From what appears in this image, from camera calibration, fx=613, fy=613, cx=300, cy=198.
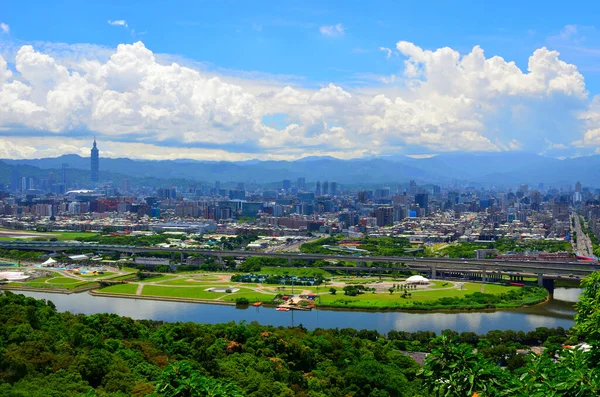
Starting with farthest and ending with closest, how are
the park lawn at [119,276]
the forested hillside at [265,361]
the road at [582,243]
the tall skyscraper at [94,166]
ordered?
the tall skyscraper at [94,166]
the road at [582,243]
the park lawn at [119,276]
the forested hillside at [265,361]

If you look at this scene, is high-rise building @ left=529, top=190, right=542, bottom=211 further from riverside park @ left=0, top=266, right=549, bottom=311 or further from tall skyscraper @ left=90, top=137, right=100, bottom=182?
tall skyscraper @ left=90, top=137, right=100, bottom=182

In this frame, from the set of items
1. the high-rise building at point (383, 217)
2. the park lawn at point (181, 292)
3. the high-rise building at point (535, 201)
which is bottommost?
the park lawn at point (181, 292)

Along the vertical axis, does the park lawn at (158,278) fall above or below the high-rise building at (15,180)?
below

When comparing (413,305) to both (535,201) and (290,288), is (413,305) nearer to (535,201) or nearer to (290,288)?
(290,288)

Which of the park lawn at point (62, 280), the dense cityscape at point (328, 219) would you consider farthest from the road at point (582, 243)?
the park lawn at point (62, 280)

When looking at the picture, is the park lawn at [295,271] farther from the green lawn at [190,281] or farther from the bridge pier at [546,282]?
the bridge pier at [546,282]

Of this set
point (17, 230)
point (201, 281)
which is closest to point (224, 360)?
point (201, 281)

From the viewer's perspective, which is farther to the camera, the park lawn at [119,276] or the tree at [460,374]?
the park lawn at [119,276]

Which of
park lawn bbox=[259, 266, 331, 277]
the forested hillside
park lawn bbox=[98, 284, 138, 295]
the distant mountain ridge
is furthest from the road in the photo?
the distant mountain ridge
